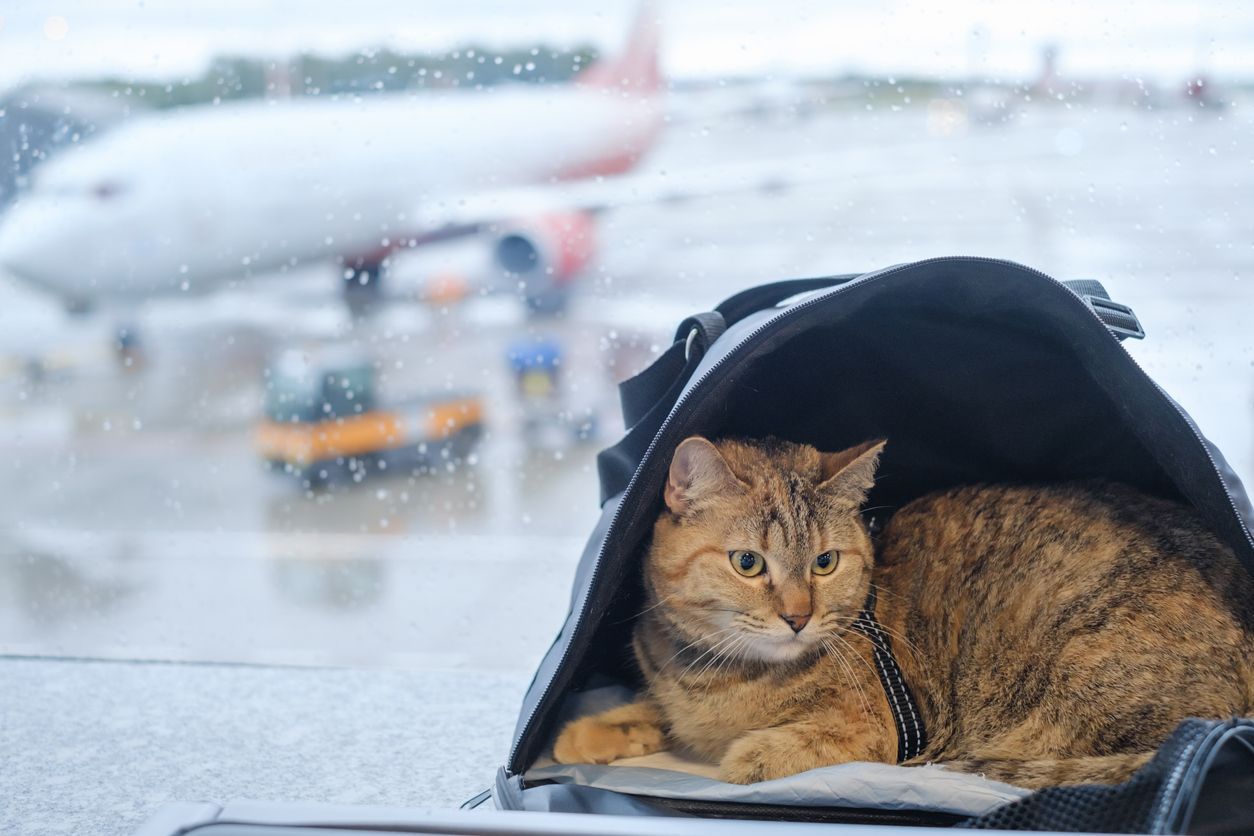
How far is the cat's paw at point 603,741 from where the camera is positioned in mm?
1195

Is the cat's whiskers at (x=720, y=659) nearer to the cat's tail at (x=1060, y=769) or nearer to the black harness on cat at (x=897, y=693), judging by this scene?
the black harness on cat at (x=897, y=693)

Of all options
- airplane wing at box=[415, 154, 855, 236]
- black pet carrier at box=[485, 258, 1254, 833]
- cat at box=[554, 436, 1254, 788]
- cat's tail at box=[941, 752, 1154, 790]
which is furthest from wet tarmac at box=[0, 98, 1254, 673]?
cat's tail at box=[941, 752, 1154, 790]

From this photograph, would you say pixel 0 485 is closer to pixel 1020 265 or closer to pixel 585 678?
pixel 585 678

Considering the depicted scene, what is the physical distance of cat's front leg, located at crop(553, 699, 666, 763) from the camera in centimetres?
120

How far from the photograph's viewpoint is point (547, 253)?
2.04m

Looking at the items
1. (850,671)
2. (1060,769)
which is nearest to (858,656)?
(850,671)

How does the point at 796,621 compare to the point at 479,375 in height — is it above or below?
below

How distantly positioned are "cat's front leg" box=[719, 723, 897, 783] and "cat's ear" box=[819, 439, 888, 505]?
0.82ft

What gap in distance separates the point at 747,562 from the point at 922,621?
223 mm

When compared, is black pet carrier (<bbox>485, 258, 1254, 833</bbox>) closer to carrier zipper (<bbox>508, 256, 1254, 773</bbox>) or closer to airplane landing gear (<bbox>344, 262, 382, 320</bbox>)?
carrier zipper (<bbox>508, 256, 1254, 773</bbox>)

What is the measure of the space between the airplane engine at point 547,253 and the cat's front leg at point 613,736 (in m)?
0.97

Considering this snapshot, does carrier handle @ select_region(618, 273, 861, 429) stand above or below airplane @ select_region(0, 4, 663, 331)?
below

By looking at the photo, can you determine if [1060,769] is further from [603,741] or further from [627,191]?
[627,191]

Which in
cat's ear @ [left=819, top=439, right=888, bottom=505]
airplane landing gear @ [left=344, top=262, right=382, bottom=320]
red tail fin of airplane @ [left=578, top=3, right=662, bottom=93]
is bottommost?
cat's ear @ [left=819, top=439, right=888, bottom=505]
